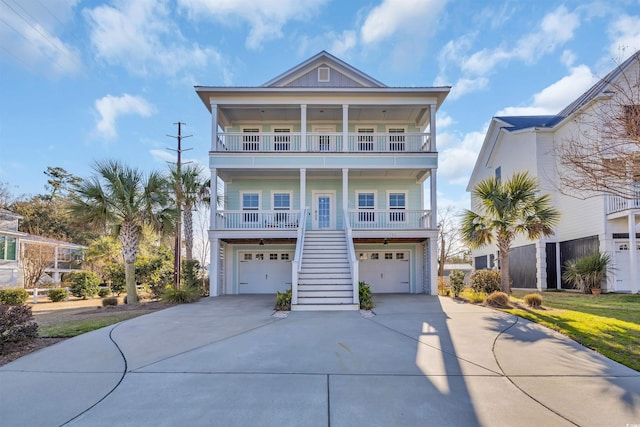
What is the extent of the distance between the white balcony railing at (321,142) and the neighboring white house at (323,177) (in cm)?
5

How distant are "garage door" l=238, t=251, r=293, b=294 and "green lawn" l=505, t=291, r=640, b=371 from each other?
977cm

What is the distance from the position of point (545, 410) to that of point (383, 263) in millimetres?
13123

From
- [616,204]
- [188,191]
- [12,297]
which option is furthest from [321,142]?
[12,297]

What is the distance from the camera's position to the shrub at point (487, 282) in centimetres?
1352

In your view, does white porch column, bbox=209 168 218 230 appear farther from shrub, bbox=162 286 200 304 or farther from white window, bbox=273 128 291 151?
white window, bbox=273 128 291 151

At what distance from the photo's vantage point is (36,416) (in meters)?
4.03

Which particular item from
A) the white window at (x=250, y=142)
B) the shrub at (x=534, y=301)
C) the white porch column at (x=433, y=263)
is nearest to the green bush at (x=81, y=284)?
the white window at (x=250, y=142)

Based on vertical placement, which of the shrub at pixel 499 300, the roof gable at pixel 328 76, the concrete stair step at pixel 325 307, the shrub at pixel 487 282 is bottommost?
the concrete stair step at pixel 325 307

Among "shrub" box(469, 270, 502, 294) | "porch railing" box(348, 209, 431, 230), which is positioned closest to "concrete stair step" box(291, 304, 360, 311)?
"porch railing" box(348, 209, 431, 230)

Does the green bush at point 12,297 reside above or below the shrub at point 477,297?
below

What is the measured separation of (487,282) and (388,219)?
199 inches

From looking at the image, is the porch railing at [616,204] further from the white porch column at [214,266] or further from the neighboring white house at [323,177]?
the white porch column at [214,266]

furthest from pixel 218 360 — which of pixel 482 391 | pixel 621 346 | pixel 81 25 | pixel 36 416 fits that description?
pixel 81 25

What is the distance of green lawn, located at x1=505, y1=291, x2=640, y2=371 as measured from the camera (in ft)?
20.8
